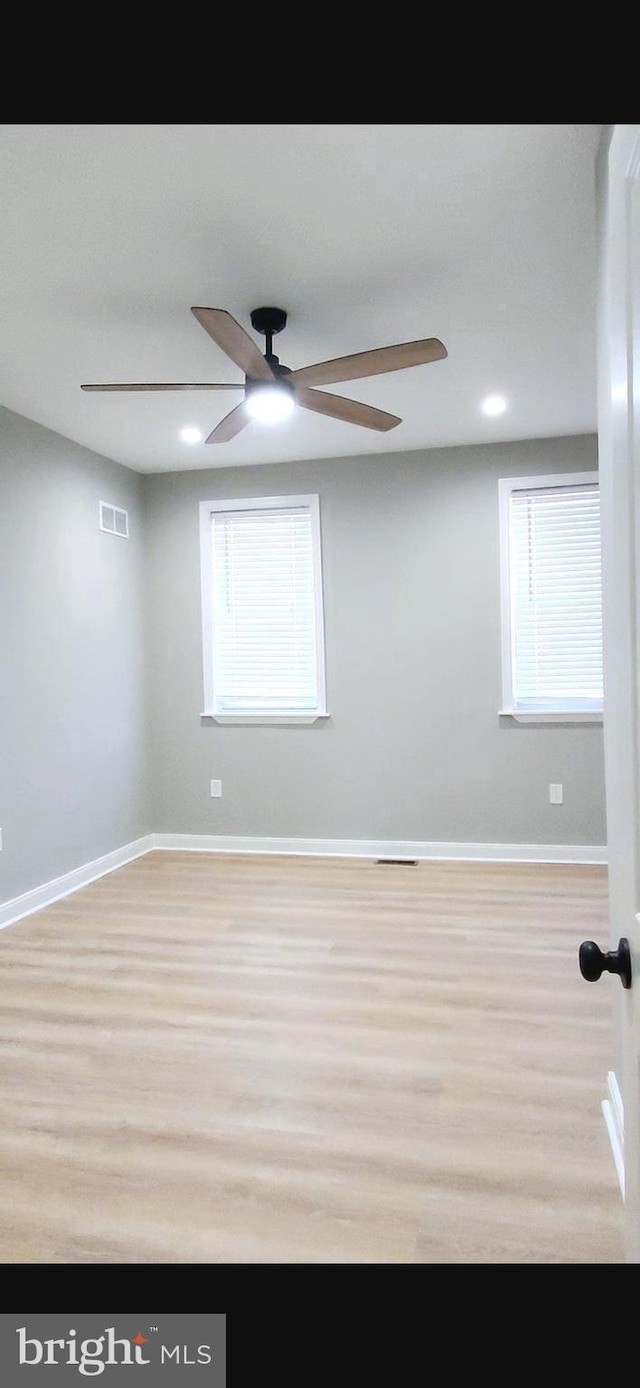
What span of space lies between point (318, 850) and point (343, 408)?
3.07 meters

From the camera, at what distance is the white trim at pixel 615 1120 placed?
6.04 feet

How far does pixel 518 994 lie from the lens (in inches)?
113

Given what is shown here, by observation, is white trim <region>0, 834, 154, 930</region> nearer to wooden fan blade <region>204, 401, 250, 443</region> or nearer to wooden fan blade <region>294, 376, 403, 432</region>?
wooden fan blade <region>204, 401, 250, 443</region>

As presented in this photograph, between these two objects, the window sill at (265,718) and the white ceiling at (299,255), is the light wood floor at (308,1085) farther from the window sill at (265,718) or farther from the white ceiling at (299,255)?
the white ceiling at (299,255)

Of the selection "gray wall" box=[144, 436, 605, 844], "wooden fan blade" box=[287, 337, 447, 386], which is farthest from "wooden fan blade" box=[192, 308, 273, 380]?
"gray wall" box=[144, 436, 605, 844]

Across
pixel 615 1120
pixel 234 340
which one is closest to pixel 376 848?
pixel 615 1120

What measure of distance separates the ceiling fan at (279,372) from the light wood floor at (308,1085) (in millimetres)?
2306

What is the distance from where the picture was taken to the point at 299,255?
2490 millimetres

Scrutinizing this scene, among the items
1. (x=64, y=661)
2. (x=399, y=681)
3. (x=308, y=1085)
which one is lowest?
(x=308, y=1085)

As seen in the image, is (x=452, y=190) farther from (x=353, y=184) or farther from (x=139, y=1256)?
(x=139, y=1256)

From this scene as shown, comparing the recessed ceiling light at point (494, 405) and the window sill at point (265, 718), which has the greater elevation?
the recessed ceiling light at point (494, 405)

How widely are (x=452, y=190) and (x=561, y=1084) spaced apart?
267 cm

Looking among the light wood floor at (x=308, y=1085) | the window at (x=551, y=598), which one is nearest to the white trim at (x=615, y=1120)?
the light wood floor at (x=308, y=1085)

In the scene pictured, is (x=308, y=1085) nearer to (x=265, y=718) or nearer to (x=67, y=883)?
(x=67, y=883)
